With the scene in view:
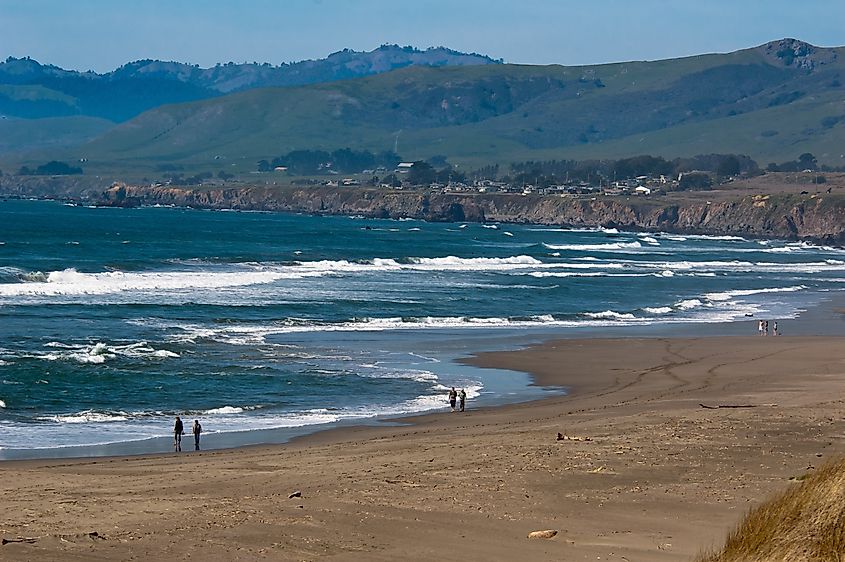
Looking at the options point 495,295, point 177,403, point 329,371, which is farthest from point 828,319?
point 177,403

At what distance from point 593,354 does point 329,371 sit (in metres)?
9.68

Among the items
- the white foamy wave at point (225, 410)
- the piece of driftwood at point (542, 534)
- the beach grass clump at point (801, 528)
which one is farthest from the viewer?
the white foamy wave at point (225, 410)

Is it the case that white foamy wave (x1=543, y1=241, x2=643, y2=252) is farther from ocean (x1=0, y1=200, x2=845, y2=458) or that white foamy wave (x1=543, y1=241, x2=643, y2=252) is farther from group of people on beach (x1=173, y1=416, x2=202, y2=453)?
group of people on beach (x1=173, y1=416, x2=202, y2=453)

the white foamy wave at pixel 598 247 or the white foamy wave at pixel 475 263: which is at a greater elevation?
the white foamy wave at pixel 475 263

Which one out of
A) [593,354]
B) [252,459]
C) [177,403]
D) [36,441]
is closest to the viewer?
[252,459]

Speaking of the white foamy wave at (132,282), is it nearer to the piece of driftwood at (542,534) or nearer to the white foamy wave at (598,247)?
the white foamy wave at (598,247)

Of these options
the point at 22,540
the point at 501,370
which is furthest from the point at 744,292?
the point at 22,540

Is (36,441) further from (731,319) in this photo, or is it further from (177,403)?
(731,319)

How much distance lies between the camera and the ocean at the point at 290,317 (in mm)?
28141

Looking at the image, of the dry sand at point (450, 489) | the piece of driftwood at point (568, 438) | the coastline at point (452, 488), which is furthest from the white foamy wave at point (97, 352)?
the piece of driftwood at point (568, 438)

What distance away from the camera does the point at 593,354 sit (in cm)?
3966

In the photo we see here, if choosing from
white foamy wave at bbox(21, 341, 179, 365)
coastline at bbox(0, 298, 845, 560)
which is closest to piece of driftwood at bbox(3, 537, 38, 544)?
coastline at bbox(0, 298, 845, 560)

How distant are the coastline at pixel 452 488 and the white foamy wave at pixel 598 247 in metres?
81.9

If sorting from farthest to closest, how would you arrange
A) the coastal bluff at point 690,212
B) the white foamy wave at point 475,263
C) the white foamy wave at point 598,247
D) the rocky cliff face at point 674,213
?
the coastal bluff at point 690,212 → the rocky cliff face at point 674,213 → the white foamy wave at point 598,247 → the white foamy wave at point 475,263
